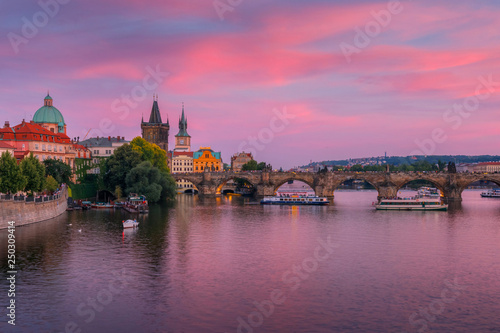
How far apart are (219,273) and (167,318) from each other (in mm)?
11209

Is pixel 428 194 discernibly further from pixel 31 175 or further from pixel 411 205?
pixel 31 175

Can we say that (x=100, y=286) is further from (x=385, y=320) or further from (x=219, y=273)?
(x=385, y=320)

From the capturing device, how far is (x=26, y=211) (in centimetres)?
6347

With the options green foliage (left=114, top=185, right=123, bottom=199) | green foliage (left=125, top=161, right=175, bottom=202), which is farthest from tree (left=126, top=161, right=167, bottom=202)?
green foliage (left=114, top=185, right=123, bottom=199)

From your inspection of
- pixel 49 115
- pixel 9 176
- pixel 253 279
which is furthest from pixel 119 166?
pixel 253 279

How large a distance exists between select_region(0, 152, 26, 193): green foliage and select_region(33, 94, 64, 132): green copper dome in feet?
225

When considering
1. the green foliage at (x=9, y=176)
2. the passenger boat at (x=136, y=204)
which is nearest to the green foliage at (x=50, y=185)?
the passenger boat at (x=136, y=204)

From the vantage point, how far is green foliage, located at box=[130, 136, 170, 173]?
402ft

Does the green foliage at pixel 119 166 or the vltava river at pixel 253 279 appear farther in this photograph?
the green foliage at pixel 119 166

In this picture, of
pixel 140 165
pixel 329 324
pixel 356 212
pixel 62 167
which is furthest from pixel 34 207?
pixel 356 212

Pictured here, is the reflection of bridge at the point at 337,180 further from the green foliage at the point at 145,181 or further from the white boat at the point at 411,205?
the green foliage at the point at 145,181

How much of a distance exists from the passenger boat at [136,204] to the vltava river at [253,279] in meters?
18.8

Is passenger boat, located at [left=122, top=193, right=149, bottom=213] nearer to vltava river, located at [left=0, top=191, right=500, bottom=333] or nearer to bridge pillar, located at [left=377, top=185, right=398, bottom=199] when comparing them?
vltava river, located at [left=0, top=191, right=500, bottom=333]

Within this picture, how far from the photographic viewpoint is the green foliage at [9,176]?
215 ft
